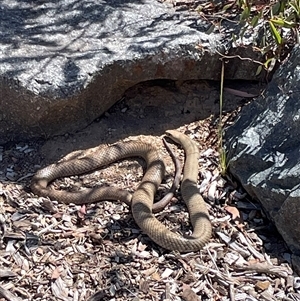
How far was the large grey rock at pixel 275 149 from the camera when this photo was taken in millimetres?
4434

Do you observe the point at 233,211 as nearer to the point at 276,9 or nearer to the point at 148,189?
the point at 148,189

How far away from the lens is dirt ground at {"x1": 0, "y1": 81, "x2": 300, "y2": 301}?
13.5 ft

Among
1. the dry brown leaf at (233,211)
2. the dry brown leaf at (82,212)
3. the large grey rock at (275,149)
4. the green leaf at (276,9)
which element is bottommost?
the dry brown leaf at (82,212)

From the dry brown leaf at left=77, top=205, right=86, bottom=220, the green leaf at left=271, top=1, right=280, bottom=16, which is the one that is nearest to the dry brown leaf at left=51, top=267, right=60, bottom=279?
the dry brown leaf at left=77, top=205, right=86, bottom=220

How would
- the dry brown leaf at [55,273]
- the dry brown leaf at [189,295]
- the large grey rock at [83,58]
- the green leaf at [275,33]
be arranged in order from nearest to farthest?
the dry brown leaf at [189,295]
the dry brown leaf at [55,273]
the green leaf at [275,33]
the large grey rock at [83,58]

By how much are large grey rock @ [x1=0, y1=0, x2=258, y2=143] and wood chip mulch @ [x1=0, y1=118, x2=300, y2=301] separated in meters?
0.51

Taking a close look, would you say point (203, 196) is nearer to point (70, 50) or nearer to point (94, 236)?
point (94, 236)

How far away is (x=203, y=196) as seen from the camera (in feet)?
16.0

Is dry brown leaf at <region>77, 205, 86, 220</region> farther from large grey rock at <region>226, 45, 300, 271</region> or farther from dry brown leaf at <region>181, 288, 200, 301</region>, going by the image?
large grey rock at <region>226, 45, 300, 271</region>

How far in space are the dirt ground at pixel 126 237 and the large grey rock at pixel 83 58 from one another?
20cm

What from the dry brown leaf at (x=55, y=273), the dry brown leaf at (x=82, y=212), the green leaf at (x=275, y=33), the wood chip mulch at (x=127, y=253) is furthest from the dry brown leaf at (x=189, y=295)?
the green leaf at (x=275, y=33)

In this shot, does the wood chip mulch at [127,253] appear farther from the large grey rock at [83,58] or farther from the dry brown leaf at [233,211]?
the large grey rock at [83,58]

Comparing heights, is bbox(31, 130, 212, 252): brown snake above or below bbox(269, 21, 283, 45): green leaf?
below

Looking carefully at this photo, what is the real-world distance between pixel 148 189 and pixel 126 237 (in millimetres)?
460
